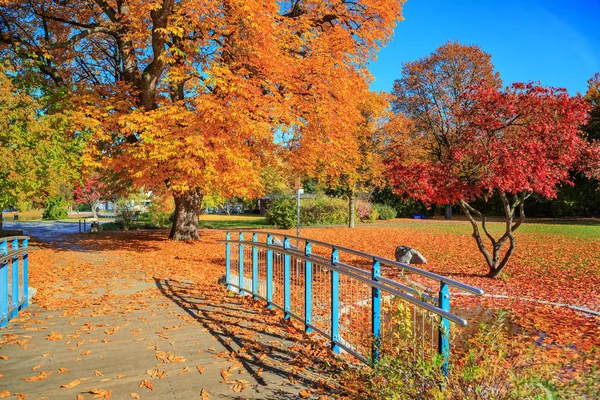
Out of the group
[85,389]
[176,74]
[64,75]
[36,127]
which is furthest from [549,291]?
[64,75]

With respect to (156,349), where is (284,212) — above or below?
above

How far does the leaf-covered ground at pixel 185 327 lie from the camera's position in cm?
388

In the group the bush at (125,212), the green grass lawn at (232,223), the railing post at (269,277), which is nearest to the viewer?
the railing post at (269,277)

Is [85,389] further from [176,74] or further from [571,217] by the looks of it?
[571,217]

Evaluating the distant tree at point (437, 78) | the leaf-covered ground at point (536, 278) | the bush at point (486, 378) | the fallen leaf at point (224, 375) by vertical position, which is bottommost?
the leaf-covered ground at point (536, 278)

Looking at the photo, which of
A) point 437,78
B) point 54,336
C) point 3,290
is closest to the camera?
point 54,336

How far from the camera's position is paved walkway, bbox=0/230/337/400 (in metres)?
3.74

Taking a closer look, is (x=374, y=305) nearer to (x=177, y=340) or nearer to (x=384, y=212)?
(x=177, y=340)

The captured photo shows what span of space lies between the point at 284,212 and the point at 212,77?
1712 cm

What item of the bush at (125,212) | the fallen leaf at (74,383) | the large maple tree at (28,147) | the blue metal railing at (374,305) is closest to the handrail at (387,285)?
the blue metal railing at (374,305)

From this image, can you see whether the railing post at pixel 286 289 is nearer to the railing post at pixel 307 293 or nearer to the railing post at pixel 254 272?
Result: the railing post at pixel 307 293

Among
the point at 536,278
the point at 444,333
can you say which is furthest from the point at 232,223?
the point at 444,333

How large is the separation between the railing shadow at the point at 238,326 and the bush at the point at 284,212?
18.8 m

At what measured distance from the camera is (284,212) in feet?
90.4
